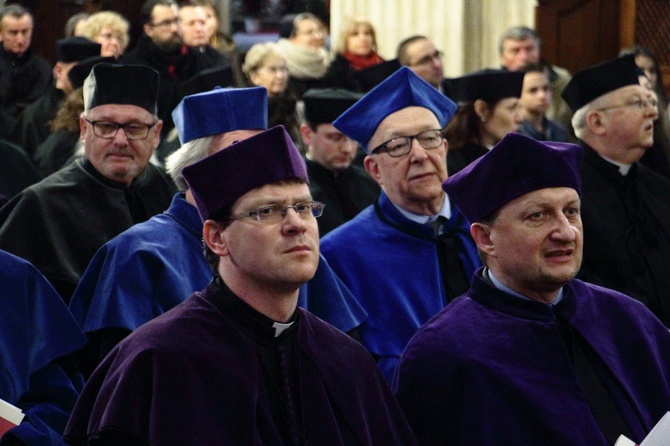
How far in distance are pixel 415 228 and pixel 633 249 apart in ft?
4.86

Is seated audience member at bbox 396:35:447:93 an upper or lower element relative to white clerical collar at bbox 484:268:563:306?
upper

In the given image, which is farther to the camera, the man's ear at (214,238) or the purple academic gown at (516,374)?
the purple academic gown at (516,374)

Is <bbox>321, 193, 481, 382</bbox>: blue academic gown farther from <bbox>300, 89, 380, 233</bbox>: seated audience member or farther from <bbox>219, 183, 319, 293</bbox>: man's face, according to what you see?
<bbox>300, 89, 380, 233</bbox>: seated audience member

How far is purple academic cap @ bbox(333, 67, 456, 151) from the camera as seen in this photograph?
548 centimetres

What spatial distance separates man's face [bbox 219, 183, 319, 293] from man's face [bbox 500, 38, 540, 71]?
5.87m

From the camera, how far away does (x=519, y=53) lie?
9430mm

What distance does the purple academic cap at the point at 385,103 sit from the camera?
18.0 feet

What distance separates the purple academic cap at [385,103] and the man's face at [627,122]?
1284mm

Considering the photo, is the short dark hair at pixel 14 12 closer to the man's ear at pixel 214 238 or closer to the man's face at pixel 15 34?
the man's face at pixel 15 34

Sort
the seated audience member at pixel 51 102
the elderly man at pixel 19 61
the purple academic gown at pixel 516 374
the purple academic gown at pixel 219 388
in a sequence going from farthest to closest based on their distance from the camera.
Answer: the elderly man at pixel 19 61 → the seated audience member at pixel 51 102 → the purple academic gown at pixel 516 374 → the purple academic gown at pixel 219 388

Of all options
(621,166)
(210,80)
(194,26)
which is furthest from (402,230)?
(194,26)

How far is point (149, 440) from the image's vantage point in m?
3.45

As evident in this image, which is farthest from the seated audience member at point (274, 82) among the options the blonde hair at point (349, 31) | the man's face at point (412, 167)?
the man's face at point (412, 167)

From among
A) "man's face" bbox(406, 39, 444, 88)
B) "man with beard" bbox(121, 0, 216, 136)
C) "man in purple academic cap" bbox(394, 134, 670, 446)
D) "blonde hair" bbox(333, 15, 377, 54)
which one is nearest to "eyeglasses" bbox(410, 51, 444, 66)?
"man's face" bbox(406, 39, 444, 88)
